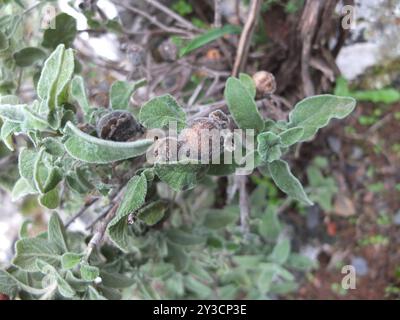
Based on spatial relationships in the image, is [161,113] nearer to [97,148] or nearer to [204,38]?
[97,148]

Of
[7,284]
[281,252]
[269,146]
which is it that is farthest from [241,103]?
[281,252]

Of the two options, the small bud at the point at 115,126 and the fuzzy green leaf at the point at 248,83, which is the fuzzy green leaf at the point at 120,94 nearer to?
the small bud at the point at 115,126

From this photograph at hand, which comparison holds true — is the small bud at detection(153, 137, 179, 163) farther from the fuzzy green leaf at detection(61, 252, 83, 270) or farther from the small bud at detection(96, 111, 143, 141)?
the fuzzy green leaf at detection(61, 252, 83, 270)

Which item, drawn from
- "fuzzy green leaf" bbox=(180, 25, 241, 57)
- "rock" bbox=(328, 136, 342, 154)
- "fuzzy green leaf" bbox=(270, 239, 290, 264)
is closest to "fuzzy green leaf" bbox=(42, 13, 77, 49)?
"fuzzy green leaf" bbox=(180, 25, 241, 57)

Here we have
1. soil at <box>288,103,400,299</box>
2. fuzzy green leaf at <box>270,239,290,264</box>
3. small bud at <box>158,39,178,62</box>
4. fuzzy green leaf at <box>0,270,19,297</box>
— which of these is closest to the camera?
fuzzy green leaf at <box>0,270,19,297</box>

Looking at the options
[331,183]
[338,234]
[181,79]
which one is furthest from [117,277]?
[338,234]

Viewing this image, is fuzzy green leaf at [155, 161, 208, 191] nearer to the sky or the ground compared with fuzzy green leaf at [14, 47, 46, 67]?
nearer to the ground
